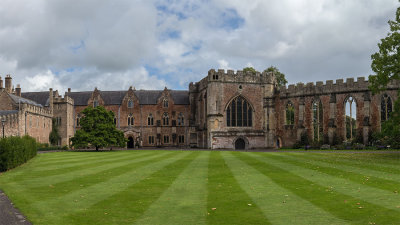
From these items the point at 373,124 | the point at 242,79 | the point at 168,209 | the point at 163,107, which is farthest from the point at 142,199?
the point at 163,107

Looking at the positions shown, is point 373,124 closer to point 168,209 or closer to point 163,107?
point 163,107

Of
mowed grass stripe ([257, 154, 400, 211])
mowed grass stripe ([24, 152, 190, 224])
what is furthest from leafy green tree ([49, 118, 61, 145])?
mowed grass stripe ([257, 154, 400, 211])

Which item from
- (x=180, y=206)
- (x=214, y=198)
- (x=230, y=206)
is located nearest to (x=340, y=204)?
(x=230, y=206)

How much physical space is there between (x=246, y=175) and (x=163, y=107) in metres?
52.3

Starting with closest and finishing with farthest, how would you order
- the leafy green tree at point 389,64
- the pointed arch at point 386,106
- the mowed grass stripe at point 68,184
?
the mowed grass stripe at point 68,184 < the leafy green tree at point 389,64 < the pointed arch at point 386,106

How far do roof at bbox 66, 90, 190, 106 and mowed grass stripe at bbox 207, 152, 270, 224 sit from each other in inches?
2146

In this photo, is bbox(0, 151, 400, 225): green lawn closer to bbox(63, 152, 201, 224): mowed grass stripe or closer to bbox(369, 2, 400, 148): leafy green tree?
bbox(63, 152, 201, 224): mowed grass stripe

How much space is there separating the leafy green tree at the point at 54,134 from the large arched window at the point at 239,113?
101 ft

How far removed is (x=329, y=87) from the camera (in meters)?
49.3

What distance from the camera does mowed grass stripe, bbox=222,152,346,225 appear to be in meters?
8.55

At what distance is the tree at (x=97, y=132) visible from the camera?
49.2m

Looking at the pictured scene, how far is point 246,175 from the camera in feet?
53.8

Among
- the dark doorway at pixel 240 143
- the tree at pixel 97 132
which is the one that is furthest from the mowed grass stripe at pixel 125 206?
the dark doorway at pixel 240 143

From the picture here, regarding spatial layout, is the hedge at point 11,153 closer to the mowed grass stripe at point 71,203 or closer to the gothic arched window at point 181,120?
the mowed grass stripe at point 71,203
